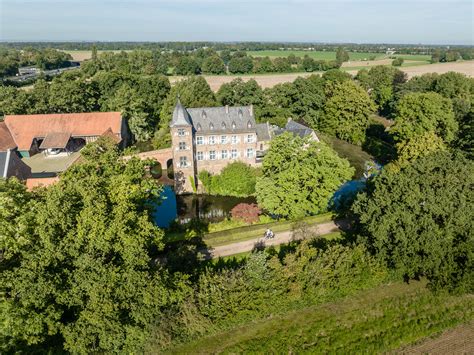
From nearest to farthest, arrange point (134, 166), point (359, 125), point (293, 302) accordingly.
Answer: point (293, 302) → point (134, 166) → point (359, 125)

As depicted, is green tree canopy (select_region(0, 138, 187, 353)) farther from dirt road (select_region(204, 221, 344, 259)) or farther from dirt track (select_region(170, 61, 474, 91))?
dirt track (select_region(170, 61, 474, 91))

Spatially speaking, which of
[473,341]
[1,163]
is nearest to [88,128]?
[1,163]

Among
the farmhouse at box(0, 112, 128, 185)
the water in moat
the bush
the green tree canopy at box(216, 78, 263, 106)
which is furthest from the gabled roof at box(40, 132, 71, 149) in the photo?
the bush

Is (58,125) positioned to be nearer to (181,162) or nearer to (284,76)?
(181,162)

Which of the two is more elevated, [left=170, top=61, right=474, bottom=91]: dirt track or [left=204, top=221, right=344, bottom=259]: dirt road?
[left=170, top=61, right=474, bottom=91]: dirt track

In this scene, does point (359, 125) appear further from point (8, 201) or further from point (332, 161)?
point (8, 201)

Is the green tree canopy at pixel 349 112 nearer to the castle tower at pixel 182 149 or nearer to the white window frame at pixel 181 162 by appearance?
the castle tower at pixel 182 149

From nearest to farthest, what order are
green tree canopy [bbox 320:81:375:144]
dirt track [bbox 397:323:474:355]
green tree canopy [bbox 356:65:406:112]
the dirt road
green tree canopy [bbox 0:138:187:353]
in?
green tree canopy [bbox 0:138:187:353] → dirt track [bbox 397:323:474:355] → the dirt road → green tree canopy [bbox 320:81:375:144] → green tree canopy [bbox 356:65:406:112]
